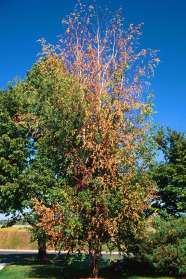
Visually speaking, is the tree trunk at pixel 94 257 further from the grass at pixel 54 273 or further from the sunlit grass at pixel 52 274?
the sunlit grass at pixel 52 274

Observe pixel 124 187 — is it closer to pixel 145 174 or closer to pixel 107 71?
pixel 145 174

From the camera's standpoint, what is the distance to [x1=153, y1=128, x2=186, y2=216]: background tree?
61.2 ft

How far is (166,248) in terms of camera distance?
994 cm

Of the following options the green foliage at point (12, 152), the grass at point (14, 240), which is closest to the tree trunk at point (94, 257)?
the green foliage at point (12, 152)

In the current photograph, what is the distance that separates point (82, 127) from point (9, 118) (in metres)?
7.51

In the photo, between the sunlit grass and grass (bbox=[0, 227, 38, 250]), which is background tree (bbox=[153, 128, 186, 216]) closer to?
the sunlit grass

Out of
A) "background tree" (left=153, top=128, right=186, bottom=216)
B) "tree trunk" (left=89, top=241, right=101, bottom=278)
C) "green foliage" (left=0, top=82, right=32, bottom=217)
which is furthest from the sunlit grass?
"background tree" (left=153, top=128, right=186, bottom=216)

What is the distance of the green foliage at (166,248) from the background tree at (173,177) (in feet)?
23.3

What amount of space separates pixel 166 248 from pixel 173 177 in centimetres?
965

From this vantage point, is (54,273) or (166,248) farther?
(54,273)

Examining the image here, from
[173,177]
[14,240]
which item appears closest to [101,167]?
[173,177]

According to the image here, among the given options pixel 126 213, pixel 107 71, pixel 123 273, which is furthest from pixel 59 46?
pixel 123 273

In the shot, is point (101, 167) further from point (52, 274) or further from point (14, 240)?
point (14, 240)

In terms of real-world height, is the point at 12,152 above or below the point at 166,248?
above
